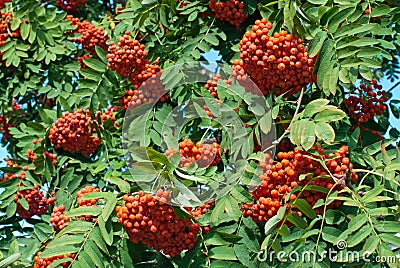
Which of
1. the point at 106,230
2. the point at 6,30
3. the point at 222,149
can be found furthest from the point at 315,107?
the point at 6,30

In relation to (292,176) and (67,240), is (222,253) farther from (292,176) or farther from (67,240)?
(67,240)

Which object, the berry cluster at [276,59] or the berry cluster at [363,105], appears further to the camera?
the berry cluster at [363,105]

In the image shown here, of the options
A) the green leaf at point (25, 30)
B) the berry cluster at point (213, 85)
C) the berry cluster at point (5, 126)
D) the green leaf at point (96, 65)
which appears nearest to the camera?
the berry cluster at point (213, 85)

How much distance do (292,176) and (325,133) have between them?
24cm

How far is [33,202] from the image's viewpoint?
163 inches

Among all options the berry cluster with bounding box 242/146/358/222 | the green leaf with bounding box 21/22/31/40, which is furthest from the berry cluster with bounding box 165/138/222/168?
the green leaf with bounding box 21/22/31/40

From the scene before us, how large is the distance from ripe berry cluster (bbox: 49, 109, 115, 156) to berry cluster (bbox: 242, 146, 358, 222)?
156cm

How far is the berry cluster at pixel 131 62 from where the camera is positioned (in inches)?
138

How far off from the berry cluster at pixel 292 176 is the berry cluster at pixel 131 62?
1.03 meters

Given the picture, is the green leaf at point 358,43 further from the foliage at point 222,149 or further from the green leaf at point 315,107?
the green leaf at point 315,107

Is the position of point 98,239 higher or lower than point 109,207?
lower

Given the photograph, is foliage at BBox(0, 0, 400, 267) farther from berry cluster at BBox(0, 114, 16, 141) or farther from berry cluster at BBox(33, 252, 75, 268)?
berry cluster at BBox(0, 114, 16, 141)

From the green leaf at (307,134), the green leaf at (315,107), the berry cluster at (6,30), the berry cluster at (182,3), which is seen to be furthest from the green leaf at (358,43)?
the berry cluster at (6,30)

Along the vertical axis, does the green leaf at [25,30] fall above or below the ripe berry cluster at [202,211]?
above
